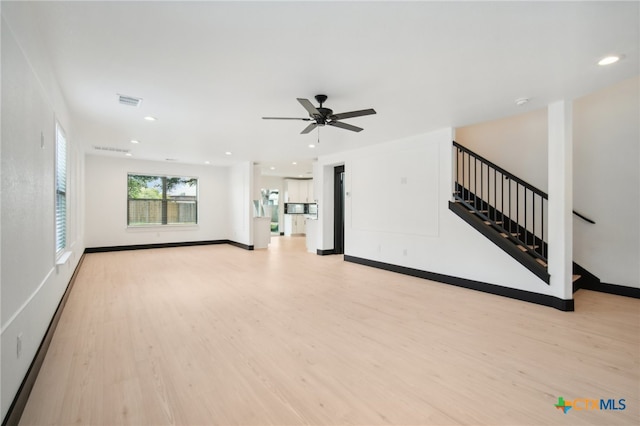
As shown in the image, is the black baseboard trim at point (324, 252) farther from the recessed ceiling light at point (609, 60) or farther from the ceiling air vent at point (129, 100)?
the recessed ceiling light at point (609, 60)

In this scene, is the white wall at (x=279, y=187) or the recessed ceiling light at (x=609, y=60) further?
the white wall at (x=279, y=187)

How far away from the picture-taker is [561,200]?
3.76 meters

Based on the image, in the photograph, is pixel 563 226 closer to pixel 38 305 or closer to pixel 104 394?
pixel 104 394

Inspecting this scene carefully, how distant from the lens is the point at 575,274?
488 centimetres

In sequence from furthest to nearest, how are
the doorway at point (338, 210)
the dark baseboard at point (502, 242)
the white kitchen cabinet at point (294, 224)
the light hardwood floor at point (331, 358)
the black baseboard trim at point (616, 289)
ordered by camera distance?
the white kitchen cabinet at point (294, 224) → the doorway at point (338, 210) → the black baseboard trim at point (616, 289) → the dark baseboard at point (502, 242) → the light hardwood floor at point (331, 358)

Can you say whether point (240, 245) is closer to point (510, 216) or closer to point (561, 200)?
point (510, 216)

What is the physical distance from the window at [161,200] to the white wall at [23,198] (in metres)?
6.48

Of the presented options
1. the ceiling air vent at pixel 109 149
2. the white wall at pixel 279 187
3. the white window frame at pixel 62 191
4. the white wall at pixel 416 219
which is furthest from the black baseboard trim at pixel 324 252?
the white wall at pixel 279 187

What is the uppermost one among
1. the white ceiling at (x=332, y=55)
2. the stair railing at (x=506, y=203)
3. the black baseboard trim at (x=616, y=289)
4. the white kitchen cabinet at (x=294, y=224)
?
the white ceiling at (x=332, y=55)

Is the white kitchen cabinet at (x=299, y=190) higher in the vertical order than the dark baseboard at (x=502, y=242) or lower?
higher

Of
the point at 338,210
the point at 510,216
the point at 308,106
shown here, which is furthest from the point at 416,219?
the point at 308,106

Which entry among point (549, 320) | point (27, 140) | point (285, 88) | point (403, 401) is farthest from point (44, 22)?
point (549, 320)

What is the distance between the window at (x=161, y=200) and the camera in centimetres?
885

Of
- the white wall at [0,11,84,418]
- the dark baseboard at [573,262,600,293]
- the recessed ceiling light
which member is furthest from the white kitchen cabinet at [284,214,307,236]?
the recessed ceiling light
